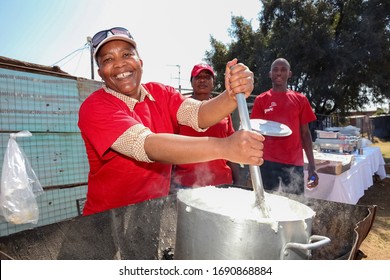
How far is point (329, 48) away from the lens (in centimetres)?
1319

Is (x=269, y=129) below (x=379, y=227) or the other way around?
the other way around

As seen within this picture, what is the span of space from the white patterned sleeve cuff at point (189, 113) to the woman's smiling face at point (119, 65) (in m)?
0.33

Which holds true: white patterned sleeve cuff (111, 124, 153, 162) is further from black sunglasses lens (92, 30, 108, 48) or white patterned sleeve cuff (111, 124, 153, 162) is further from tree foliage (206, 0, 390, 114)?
tree foliage (206, 0, 390, 114)

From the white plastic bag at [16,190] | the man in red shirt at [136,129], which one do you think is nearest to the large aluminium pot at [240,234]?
the man in red shirt at [136,129]

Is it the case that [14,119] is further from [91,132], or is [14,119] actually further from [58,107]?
[91,132]

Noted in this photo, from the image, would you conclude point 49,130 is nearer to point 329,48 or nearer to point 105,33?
point 105,33

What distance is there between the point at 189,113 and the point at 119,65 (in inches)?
19.4

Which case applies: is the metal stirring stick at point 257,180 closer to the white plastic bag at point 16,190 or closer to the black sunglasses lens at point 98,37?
the black sunglasses lens at point 98,37

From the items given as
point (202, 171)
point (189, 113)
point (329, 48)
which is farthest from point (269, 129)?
point (329, 48)

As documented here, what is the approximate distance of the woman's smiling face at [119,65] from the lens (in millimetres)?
1662

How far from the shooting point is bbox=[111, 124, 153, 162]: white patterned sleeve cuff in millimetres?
1310

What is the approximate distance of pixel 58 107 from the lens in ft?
12.2

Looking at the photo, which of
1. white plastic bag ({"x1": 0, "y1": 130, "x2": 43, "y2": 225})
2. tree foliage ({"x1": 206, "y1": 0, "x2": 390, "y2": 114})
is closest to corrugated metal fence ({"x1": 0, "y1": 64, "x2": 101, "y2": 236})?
white plastic bag ({"x1": 0, "y1": 130, "x2": 43, "y2": 225})

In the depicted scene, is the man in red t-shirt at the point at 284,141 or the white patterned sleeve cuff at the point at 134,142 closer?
the white patterned sleeve cuff at the point at 134,142
